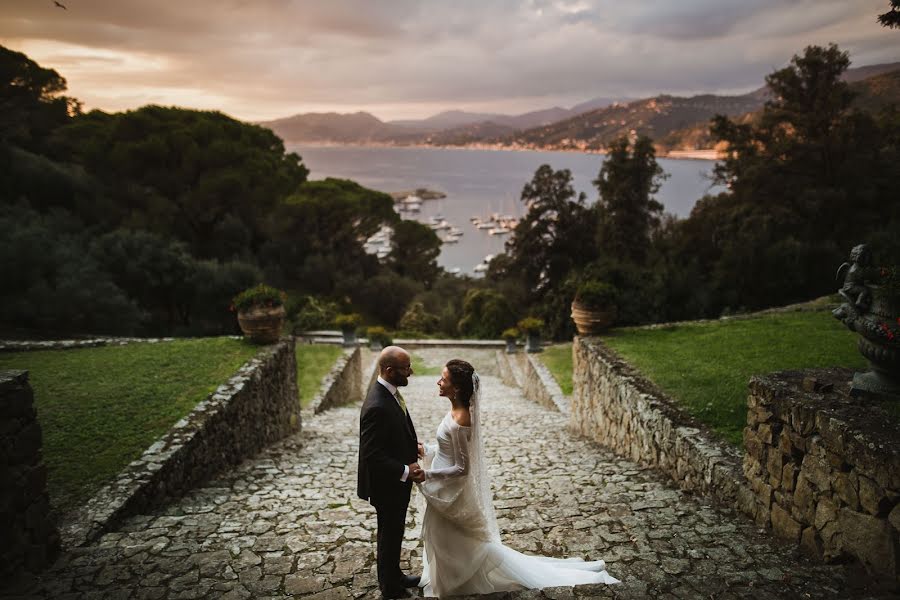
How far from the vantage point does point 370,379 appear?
1677cm

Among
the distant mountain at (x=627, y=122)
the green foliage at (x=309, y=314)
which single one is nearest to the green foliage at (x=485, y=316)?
the green foliage at (x=309, y=314)

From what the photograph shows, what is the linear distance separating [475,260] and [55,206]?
Answer: 4833 centimetres

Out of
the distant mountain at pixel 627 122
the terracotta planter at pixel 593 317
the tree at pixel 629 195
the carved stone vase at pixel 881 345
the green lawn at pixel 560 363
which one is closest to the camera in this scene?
the carved stone vase at pixel 881 345

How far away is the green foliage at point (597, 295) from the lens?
393 inches

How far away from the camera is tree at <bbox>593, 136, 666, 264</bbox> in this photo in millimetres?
26641

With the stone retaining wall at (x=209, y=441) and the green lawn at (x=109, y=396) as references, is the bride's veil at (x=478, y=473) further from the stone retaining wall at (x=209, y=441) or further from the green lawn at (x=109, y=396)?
the green lawn at (x=109, y=396)

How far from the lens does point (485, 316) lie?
25625 mm

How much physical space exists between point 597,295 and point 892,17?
5.64m

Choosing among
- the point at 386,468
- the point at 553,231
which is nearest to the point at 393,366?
the point at 386,468

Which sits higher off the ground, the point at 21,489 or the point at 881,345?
the point at 881,345

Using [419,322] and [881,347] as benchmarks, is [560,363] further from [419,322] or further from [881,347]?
[419,322]

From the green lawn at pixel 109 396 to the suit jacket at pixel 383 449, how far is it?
3.07m

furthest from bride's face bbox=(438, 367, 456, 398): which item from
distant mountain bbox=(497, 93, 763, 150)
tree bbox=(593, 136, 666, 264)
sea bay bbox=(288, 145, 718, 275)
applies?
distant mountain bbox=(497, 93, 763, 150)

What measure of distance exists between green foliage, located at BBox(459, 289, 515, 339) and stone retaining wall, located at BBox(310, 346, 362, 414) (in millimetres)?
9555
